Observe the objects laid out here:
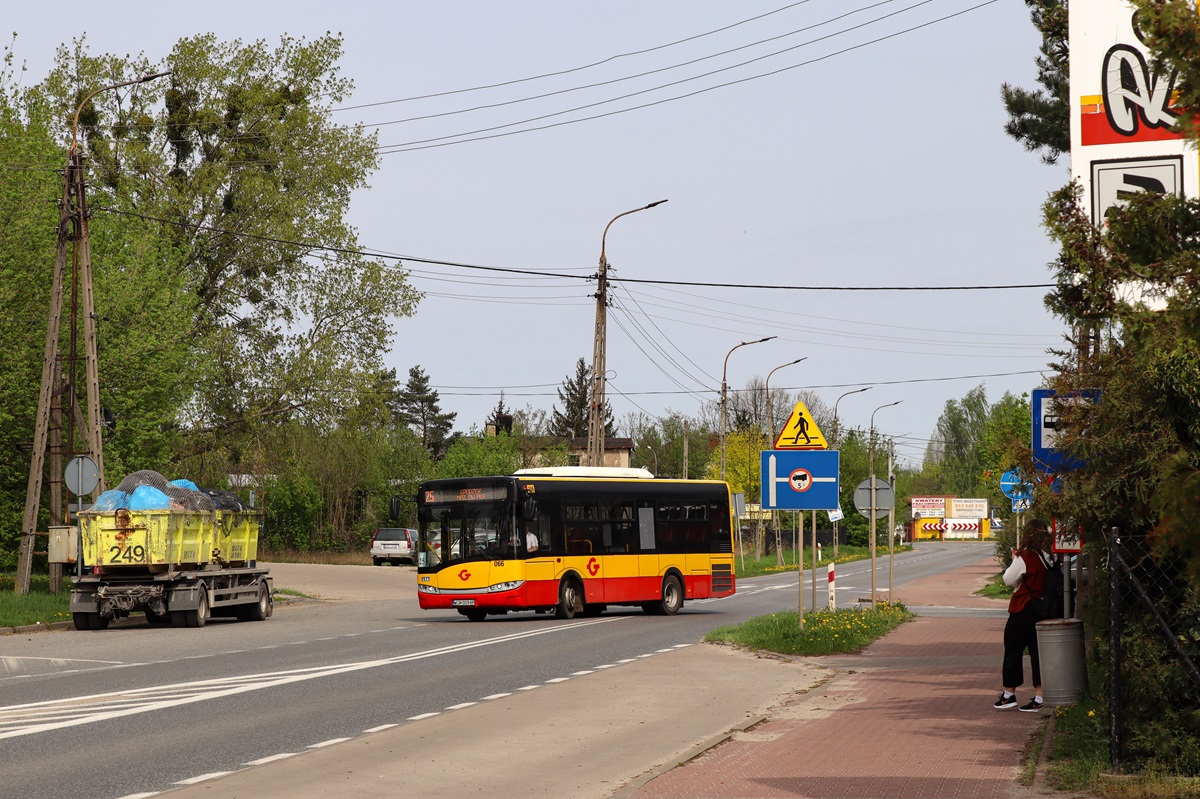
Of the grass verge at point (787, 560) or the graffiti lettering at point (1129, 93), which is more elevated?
the graffiti lettering at point (1129, 93)

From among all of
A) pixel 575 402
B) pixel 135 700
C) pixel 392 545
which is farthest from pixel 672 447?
pixel 135 700

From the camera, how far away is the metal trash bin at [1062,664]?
11891mm

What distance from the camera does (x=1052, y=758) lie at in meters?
10.3

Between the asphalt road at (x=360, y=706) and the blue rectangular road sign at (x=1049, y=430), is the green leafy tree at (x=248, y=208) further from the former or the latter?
the blue rectangular road sign at (x=1049, y=430)

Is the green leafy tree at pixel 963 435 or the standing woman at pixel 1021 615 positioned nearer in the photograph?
the standing woman at pixel 1021 615

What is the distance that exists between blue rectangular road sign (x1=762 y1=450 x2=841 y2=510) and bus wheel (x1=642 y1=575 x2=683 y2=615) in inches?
458

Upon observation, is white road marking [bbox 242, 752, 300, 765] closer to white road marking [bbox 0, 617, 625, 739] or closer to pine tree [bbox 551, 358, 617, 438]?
white road marking [bbox 0, 617, 625, 739]

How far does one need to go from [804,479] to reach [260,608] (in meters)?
14.1

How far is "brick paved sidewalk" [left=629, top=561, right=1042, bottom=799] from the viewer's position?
939 centimetres

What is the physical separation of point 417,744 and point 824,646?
32.0 feet

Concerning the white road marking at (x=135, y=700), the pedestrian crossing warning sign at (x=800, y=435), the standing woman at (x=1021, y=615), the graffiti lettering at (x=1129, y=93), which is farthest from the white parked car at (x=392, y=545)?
the graffiti lettering at (x=1129, y=93)

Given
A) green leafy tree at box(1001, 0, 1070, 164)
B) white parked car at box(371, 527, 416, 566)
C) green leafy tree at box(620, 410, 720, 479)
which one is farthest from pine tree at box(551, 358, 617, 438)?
green leafy tree at box(1001, 0, 1070, 164)

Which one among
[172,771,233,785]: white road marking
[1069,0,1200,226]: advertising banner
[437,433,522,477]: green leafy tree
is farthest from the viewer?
[437,433,522,477]: green leafy tree

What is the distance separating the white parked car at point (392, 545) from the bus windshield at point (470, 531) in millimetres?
37012
